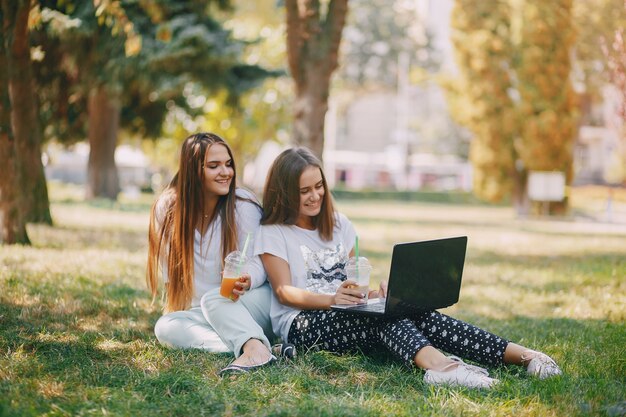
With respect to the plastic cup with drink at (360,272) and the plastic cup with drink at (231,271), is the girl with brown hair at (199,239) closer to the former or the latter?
the plastic cup with drink at (231,271)

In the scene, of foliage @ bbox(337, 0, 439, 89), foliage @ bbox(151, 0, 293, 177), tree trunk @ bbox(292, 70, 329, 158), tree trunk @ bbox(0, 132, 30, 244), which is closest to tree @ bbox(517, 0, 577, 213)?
foliage @ bbox(151, 0, 293, 177)

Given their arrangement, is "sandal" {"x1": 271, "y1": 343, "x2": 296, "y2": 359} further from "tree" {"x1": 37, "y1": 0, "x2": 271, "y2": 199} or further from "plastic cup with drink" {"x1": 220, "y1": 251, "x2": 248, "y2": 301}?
"tree" {"x1": 37, "y1": 0, "x2": 271, "y2": 199}

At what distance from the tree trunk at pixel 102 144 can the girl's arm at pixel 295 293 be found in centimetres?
1340

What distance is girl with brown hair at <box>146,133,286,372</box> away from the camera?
4.15 metres

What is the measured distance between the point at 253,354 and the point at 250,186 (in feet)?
35.3

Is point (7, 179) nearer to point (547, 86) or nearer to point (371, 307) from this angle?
point (371, 307)

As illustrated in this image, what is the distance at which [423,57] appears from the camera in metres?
41.9

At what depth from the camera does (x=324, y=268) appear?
4227mm

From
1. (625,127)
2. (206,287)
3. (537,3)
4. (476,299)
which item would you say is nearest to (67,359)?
(206,287)

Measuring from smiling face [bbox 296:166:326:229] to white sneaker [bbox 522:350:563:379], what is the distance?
1339 millimetres

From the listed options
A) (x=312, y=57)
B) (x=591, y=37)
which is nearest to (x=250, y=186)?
(x=312, y=57)

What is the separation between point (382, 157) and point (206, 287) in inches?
2094

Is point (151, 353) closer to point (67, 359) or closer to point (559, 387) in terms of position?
point (67, 359)

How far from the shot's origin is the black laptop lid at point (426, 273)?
137 inches
